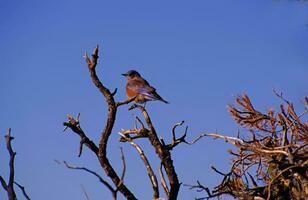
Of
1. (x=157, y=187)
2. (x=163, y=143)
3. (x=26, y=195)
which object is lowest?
(x=26, y=195)

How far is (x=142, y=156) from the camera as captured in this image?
288 cm

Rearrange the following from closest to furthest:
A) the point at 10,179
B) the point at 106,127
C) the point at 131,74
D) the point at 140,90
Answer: the point at 10,179
the point at 106,127
the point at 140,90
the point at 131,74

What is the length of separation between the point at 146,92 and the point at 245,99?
2018 mm

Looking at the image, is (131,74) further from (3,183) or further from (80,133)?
(3,183)

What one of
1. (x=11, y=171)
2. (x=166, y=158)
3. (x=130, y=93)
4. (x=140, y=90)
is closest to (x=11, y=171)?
(x=11, y=171)

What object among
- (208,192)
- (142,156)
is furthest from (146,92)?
(142,156)

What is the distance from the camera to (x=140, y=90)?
21.6ft

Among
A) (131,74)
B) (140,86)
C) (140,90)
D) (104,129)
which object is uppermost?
(131,74)

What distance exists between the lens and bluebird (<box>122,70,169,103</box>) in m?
6.36

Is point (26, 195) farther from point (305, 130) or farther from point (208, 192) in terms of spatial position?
point (305, 130)

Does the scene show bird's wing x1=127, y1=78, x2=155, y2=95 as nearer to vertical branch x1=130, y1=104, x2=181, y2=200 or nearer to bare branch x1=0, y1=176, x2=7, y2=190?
vertical branch x1=130, y1=104, x2=181, y2=200

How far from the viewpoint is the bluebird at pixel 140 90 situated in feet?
20.9

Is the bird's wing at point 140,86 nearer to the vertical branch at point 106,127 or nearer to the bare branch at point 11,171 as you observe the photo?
the vertical branch at point 106,127

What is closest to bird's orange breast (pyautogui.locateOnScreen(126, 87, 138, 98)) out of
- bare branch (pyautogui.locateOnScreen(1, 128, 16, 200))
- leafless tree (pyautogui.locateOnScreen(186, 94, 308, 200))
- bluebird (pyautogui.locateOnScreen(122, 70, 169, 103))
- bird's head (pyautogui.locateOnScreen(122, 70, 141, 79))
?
bluebird (pyautogui.locateOnScreen(122, 70, 169, 103))
